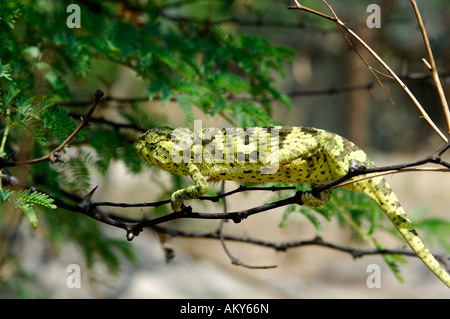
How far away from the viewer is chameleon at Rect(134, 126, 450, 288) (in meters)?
1.39

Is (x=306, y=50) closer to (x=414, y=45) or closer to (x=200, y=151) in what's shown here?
(x=414, y=45)

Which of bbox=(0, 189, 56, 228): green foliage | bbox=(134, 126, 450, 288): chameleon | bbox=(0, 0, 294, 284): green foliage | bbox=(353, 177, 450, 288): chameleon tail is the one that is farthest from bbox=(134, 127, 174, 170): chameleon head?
bbox=(353, 177, 450, 288): chameleon tail

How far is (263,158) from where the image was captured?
141cm

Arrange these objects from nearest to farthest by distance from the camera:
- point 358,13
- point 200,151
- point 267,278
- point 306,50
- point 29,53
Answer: point 200,151 → point 29,53 → point 267,278 → point 358,13 → point 306,50

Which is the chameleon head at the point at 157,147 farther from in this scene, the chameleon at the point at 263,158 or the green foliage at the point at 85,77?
the green foliage at the point at 85,77

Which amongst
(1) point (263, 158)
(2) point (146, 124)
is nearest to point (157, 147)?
(1) point (263, 158)

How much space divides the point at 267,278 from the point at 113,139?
5703mm

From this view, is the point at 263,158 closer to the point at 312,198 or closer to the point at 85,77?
the point at 312,198

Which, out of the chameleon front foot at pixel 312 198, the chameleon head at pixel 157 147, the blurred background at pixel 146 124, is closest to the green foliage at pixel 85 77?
the blurred background at pixel 146 124

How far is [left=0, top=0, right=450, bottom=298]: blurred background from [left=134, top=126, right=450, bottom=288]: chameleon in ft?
0.75

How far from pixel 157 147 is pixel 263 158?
1.08ft

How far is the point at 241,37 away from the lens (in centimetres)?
256

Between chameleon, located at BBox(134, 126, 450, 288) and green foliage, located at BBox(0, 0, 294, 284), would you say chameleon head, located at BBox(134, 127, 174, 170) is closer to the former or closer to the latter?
chameleon, located at BBox(134, 126, 450, 288)
